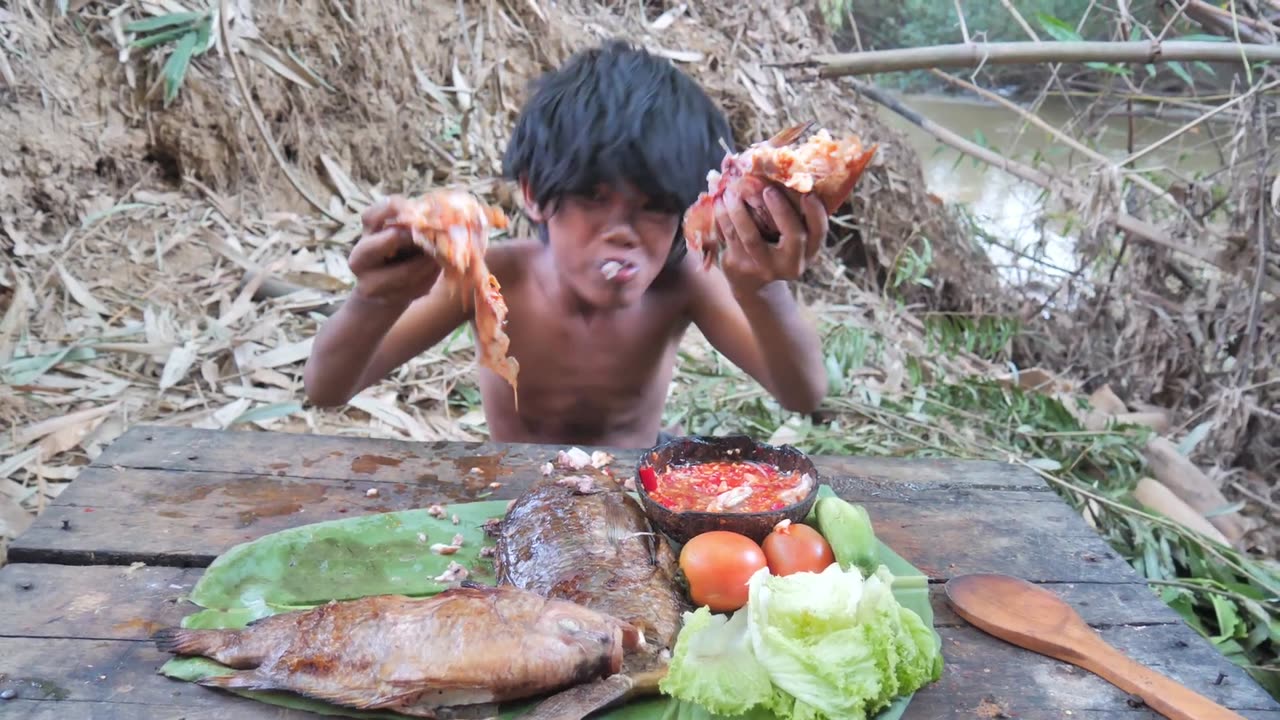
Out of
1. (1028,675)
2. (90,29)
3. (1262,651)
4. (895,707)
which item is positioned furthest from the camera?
(90,29)

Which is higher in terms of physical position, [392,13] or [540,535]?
[392,13]

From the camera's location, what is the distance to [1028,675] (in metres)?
1.64

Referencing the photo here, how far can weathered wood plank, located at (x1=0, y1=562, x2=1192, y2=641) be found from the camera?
65.2 inches

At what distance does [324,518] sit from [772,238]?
1.26 m

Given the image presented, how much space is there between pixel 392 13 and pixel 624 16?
1945mm

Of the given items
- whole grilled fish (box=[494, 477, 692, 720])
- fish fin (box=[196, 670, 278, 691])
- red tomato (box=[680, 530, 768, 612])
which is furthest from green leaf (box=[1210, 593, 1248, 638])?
fish fin (box=[196, 670, 278, 691])

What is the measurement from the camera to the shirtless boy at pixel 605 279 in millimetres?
2059

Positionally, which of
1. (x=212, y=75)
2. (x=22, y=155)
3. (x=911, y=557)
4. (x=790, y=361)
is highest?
(x=212, y=75)

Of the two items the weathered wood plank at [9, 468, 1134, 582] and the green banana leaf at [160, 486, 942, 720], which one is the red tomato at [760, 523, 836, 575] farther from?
the weathered wood plank at [9, 468, 1134, 582]

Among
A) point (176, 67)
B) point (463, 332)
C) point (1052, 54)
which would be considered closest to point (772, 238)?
point (1052, 54)

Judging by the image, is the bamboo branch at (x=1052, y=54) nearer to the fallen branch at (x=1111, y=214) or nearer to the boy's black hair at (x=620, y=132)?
the fallen branch at (x=1111, y=214)

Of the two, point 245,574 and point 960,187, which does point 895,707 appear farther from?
point 960,187

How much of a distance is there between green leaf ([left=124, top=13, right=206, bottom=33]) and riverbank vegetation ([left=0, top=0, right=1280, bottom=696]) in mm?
15

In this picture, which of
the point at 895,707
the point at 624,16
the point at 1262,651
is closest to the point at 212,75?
the point at 624,16
